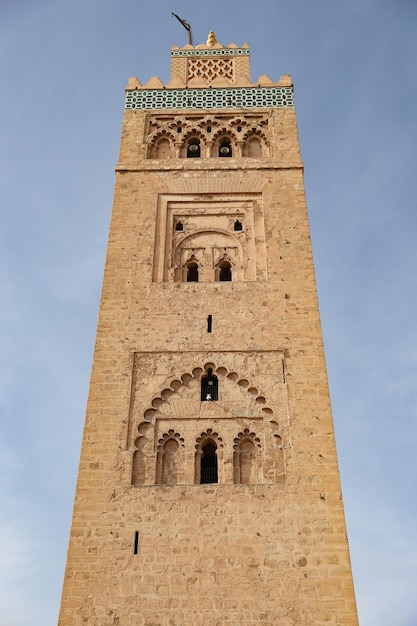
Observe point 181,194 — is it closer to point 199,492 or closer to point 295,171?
point 295,171

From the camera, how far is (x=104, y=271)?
912 centimetres

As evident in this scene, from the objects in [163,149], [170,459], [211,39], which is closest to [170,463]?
[170,459]

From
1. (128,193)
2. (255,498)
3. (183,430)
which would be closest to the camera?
(255,498)

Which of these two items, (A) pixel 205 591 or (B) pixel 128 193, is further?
(B) pixel 128 193

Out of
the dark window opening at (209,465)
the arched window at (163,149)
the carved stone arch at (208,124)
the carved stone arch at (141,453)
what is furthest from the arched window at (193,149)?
the dark window opening at (209,465)

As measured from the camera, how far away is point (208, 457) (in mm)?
7742

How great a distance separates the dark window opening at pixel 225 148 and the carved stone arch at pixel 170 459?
5.05 m

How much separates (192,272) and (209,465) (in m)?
2.91

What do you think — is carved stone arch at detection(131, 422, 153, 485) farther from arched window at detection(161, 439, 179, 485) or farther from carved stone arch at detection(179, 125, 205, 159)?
carved stone arch at detection(179, 125, 205, 159)

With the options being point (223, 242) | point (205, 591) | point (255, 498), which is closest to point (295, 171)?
point (223, 242)

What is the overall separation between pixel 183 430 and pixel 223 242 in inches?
119

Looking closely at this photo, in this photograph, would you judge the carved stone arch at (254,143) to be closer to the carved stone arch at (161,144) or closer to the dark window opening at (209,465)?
the carved stone arch at (161,144)

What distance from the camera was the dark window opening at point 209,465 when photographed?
755 centimetres

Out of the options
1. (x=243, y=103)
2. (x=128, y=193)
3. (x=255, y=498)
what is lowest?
(x=255, y=498)
